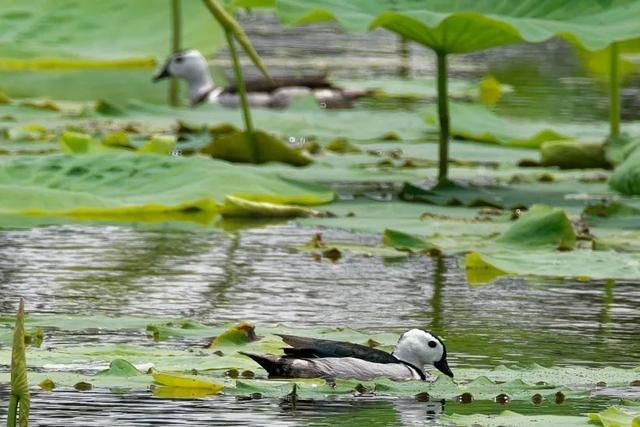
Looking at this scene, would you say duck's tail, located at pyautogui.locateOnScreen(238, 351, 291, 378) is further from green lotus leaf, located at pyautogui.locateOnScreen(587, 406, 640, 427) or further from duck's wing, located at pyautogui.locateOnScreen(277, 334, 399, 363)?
green lotus leaf, located at pyautogui.locateOnScreen(587, 406, 640, 427)

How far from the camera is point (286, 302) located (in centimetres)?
595

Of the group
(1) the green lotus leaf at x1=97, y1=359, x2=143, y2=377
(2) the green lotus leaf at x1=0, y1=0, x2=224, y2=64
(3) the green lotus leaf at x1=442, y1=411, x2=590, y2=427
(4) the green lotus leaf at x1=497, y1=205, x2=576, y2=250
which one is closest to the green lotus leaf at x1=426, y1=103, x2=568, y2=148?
(2) the green lotus leaf at x1=0, y1=0, x2=224, y2=64

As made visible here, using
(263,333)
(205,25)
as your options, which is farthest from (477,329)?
(205,25)

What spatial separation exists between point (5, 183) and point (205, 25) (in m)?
4.74

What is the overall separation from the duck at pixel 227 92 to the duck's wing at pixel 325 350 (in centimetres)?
752

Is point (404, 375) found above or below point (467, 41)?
below

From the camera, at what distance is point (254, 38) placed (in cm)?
1942

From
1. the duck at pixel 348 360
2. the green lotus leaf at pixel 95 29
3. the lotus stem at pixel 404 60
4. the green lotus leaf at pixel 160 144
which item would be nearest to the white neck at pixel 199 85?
the green lotus leaf at pixel 95 29

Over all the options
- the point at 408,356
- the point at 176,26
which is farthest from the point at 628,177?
the point at 176,26

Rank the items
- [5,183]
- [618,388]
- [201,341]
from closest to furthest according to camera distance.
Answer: [618,388] < [201,341] < [5,183]

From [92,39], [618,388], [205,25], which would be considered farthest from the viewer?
[205,25]

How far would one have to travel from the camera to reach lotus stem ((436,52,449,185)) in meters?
7.93

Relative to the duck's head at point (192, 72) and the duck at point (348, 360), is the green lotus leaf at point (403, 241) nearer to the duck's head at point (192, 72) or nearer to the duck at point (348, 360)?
the duck at point (348, 360)

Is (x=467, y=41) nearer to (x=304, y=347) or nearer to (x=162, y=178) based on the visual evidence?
(x=162, y=178)
